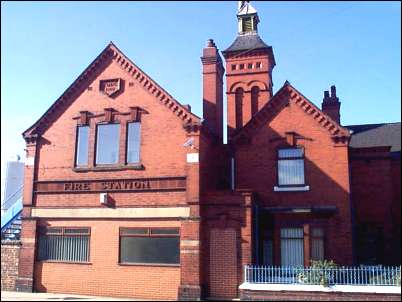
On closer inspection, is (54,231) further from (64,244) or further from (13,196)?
(13,196)

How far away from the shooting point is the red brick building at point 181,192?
61.6ft

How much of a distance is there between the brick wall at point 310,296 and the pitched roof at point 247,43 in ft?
52.2

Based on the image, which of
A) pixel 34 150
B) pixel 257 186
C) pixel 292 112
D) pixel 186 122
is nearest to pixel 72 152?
pixel 34 150

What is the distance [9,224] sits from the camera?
23.9 meters

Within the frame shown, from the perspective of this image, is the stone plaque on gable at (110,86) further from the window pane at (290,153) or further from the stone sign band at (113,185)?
the window pane at (290,153)

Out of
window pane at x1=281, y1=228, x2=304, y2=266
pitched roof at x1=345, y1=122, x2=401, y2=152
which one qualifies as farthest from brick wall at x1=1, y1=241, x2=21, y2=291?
pitched roof at x1=345, y1=122, x2=401, y2=152

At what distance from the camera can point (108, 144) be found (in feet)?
68.9

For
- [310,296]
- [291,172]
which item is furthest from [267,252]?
[310,296]

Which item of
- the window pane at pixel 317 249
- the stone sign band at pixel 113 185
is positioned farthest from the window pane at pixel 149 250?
the window pane at pixel 317 249

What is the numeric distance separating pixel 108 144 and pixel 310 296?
36.9ft

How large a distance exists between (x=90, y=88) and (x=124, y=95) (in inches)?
78.0

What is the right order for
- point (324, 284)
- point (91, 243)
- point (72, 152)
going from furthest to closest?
point (72, 152) → point (91, 243) → point (324, 284)

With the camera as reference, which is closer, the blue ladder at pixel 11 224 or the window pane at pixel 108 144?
the window pane at pixel 108 144

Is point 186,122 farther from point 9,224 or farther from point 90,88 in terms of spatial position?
point 9,224
